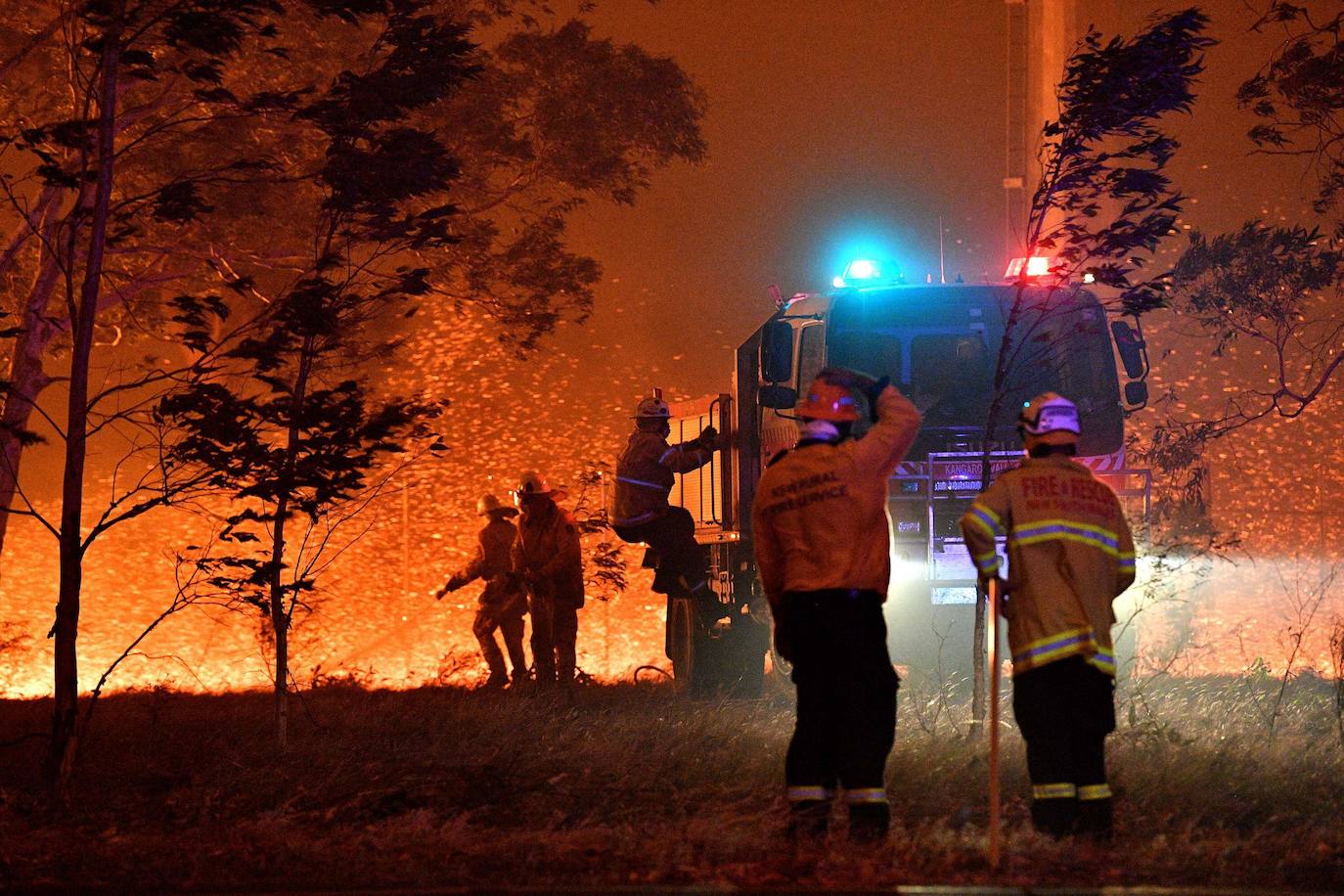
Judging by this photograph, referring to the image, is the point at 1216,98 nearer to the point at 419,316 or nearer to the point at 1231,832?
the point at 419,316

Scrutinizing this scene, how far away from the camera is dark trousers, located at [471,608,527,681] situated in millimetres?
15938

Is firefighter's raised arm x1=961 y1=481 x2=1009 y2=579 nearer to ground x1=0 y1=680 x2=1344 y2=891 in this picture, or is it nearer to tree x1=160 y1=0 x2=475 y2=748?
ground x1=0 y1=680 x2=1344 y2=891

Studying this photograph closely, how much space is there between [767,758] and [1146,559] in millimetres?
4222

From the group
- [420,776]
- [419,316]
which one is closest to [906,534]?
[420,776]

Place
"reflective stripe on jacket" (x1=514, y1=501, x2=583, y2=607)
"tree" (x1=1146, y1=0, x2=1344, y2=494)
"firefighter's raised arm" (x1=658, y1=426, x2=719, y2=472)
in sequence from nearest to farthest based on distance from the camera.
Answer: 1. "tree" (x1=1146, y1=0, x2=1344, y2=494)
2. "firefighter's raised arm" (x1=658, y1=426, x2=719, y2=472)
3. "reflective stripe on jacket" (x1=514, y1=501, x2=583, y2=607)

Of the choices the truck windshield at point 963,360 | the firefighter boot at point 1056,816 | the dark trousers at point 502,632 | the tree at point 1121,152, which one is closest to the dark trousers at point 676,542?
the dark trousers at point 502,632

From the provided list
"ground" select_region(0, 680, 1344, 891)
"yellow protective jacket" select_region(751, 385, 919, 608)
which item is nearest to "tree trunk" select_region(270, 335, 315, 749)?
"ground" select_region(0, 680, 1344, 891)

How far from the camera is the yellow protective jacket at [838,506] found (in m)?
6.79

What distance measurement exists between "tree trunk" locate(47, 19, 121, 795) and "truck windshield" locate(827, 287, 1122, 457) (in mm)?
4695

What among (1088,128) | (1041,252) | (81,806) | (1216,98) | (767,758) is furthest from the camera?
(1216,98)

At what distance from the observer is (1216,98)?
21875 mm

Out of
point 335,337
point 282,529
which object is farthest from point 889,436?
point 282,529

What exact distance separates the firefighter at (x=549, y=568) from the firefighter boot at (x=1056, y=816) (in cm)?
789

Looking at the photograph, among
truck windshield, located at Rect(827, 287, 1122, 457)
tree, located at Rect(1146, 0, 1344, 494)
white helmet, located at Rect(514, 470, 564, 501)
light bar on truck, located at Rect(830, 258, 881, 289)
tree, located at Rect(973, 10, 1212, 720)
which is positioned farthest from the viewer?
white helmet, located at Rect(514, 470, 564, 501)
